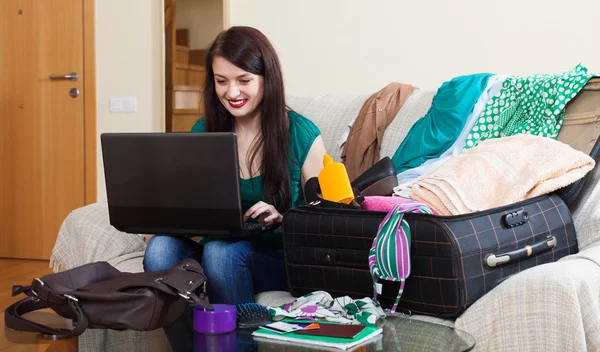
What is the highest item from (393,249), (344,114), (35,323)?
(344,114)

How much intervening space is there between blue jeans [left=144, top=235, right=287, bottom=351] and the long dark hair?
0.18m

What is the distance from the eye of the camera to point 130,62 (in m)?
4.14

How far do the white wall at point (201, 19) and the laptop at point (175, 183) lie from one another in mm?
2279

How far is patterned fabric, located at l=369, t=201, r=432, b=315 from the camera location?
5.16 ft

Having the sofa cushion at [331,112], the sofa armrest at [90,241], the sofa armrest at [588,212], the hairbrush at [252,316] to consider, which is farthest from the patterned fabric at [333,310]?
the sofa cushion at [331,112]

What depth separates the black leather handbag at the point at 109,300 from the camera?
1.35 metres

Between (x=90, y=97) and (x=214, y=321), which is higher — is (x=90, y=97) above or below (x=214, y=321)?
above

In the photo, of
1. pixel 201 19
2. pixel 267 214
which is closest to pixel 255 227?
pixel 267 214

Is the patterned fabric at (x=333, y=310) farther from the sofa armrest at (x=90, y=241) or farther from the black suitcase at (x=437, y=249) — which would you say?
the sofa armrest at (x=90, y=241)

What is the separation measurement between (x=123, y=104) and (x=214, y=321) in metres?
3.00

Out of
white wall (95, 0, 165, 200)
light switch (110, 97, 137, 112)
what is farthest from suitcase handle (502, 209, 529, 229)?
light switch (110, 97, 137, 112)

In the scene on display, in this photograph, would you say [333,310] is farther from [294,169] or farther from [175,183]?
[294,169]

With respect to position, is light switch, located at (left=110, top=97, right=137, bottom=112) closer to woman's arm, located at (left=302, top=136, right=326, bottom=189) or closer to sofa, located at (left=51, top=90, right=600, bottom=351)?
woman's arm, located at (left=302, top=136, right=326, bottom=189)

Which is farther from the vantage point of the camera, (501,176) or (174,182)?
(501,176)
